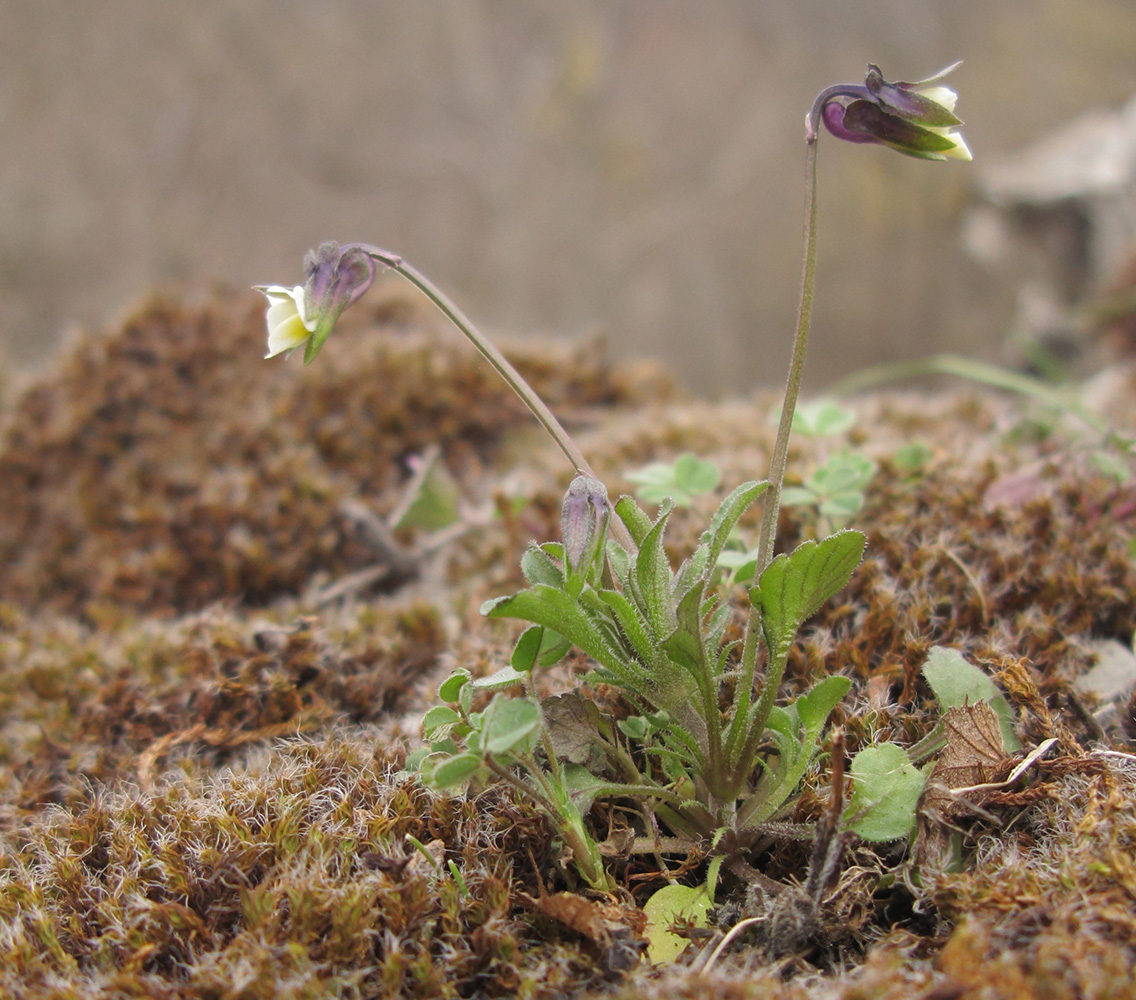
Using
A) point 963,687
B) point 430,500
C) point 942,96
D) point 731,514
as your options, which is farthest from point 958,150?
point 430,500

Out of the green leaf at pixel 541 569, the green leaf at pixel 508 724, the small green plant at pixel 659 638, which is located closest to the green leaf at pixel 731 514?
the small green plant at pixel 659 638

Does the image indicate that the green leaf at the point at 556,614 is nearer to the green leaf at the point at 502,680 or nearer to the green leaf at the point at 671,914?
the green leaf at the point at 502,680

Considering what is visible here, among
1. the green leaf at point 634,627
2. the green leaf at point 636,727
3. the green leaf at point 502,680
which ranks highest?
the green leaf at point 634,627

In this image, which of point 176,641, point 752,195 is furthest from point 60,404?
point 752,195

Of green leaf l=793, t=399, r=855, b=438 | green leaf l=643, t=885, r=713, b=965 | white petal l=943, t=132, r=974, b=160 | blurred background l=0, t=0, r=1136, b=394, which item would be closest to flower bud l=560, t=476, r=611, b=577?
green leaf l=643, t=885, r=713, b=965

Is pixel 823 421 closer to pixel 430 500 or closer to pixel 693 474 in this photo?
pixel 693 474
